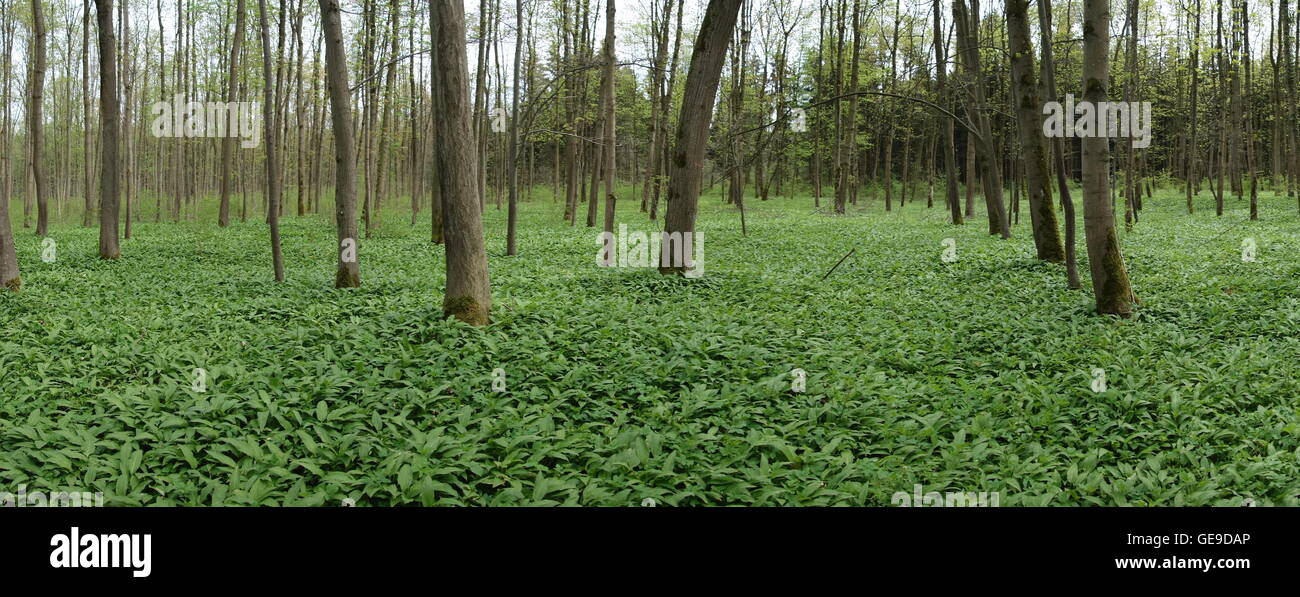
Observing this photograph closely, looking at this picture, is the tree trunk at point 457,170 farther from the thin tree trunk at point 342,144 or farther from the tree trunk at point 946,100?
the tree trunk at point 946,100

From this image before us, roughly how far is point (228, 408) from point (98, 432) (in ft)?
2.47

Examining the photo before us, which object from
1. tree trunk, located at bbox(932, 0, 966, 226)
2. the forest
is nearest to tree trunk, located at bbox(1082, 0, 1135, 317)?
the forest

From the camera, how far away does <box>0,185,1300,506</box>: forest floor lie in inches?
171

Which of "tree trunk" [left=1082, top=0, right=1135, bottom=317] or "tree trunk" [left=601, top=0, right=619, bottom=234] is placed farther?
"tree trunk" [left=601, top=0, right=619, bottom=234]

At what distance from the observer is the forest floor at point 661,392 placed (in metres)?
4.34

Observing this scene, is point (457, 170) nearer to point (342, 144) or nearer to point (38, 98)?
point (342, 144)

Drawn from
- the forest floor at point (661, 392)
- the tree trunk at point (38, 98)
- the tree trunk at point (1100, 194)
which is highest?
the tree trunk at point (38, 98)

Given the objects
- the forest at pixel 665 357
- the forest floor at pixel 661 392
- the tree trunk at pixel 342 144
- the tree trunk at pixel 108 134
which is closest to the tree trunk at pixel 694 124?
the forest at pixel 665 357

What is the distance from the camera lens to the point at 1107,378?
616 centimetres

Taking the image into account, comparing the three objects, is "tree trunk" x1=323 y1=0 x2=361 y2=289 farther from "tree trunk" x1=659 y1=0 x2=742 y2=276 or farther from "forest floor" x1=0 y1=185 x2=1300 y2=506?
"tree trunk" x1=659 y1=0 x2=742 y2=276

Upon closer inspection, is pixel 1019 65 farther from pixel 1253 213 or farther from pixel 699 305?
pixel 1253 213

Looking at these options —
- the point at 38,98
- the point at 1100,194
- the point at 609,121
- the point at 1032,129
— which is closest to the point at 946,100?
the point at 1032,129

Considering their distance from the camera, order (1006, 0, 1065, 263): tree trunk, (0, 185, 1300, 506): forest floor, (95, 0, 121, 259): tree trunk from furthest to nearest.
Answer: (95, 0, 121, 259): tree trunk < (1006, 0, 1065, 263): tree trunk < (0, 185, 1300, 506): forest floor
